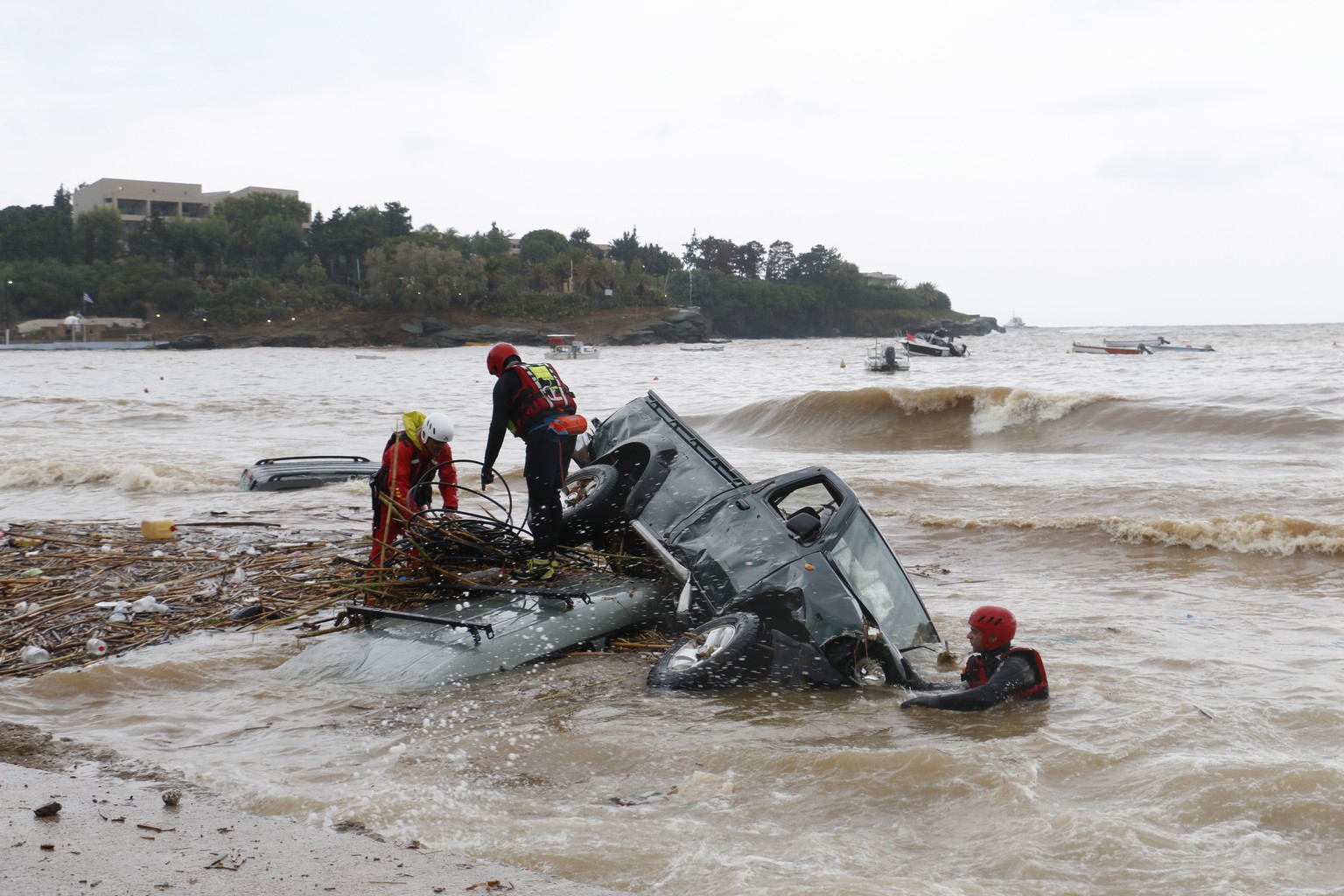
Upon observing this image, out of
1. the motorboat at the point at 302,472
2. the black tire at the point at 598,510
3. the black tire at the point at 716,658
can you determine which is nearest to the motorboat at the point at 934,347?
the motorboat at the point at 302,472

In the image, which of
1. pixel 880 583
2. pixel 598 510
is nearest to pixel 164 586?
pixel 598 510

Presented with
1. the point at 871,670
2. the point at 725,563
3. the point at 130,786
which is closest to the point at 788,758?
the point at 871,670

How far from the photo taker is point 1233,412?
2212 centimetres

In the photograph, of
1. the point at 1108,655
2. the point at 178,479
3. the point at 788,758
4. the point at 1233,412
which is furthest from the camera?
the point at 1233,412

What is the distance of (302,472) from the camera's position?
47.5ft

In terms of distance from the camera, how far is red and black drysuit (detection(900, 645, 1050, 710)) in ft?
17.7

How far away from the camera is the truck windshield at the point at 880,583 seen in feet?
19.4

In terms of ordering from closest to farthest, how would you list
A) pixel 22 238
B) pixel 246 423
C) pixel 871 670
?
pixel 871 670 < pixel 246 423 < pixel 22 238

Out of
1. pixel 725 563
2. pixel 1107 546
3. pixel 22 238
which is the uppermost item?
pixel 22 238

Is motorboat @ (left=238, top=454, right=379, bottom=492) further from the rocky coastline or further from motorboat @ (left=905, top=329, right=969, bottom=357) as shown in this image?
the rocky coastline

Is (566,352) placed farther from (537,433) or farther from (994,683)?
(994,683)

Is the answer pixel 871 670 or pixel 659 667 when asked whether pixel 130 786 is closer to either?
pixel 659 667

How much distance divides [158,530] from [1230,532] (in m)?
10.4

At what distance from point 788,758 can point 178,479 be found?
12807 mm
